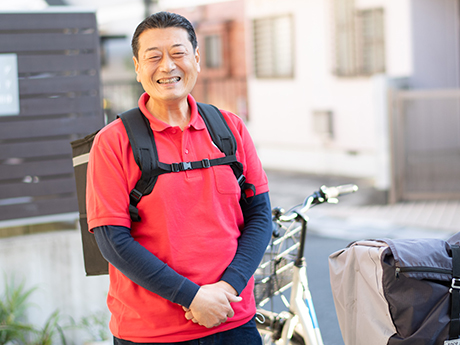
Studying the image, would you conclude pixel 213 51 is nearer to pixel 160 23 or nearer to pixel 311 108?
pixel 311 108

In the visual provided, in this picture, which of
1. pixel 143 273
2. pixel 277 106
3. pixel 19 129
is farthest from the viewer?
pixel 277 106

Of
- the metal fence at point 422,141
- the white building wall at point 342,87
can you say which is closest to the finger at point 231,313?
the metal fence at point 422,141

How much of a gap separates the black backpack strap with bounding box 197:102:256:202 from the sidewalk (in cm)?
494

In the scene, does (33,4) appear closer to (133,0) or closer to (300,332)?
(133,0)

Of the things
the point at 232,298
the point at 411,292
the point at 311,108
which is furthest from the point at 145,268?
the point at 311,108

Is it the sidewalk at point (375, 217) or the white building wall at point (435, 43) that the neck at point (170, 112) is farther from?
the white building wall at point (435, 43)

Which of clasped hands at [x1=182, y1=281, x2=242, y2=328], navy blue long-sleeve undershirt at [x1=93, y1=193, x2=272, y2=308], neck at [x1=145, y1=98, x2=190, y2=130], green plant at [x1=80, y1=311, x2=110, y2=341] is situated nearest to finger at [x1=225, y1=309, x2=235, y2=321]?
clasped hands at [x1=182, y1=281, x2=242, y2=328]

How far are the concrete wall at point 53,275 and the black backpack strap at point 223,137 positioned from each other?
2189 millimetres

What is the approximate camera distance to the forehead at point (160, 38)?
1827 mm

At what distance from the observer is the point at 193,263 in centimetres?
179

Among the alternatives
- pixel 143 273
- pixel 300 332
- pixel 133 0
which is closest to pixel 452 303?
pixel 300 332

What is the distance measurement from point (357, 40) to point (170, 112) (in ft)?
31.0

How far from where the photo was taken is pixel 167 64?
1.83 m

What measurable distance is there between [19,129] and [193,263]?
8.24ft
